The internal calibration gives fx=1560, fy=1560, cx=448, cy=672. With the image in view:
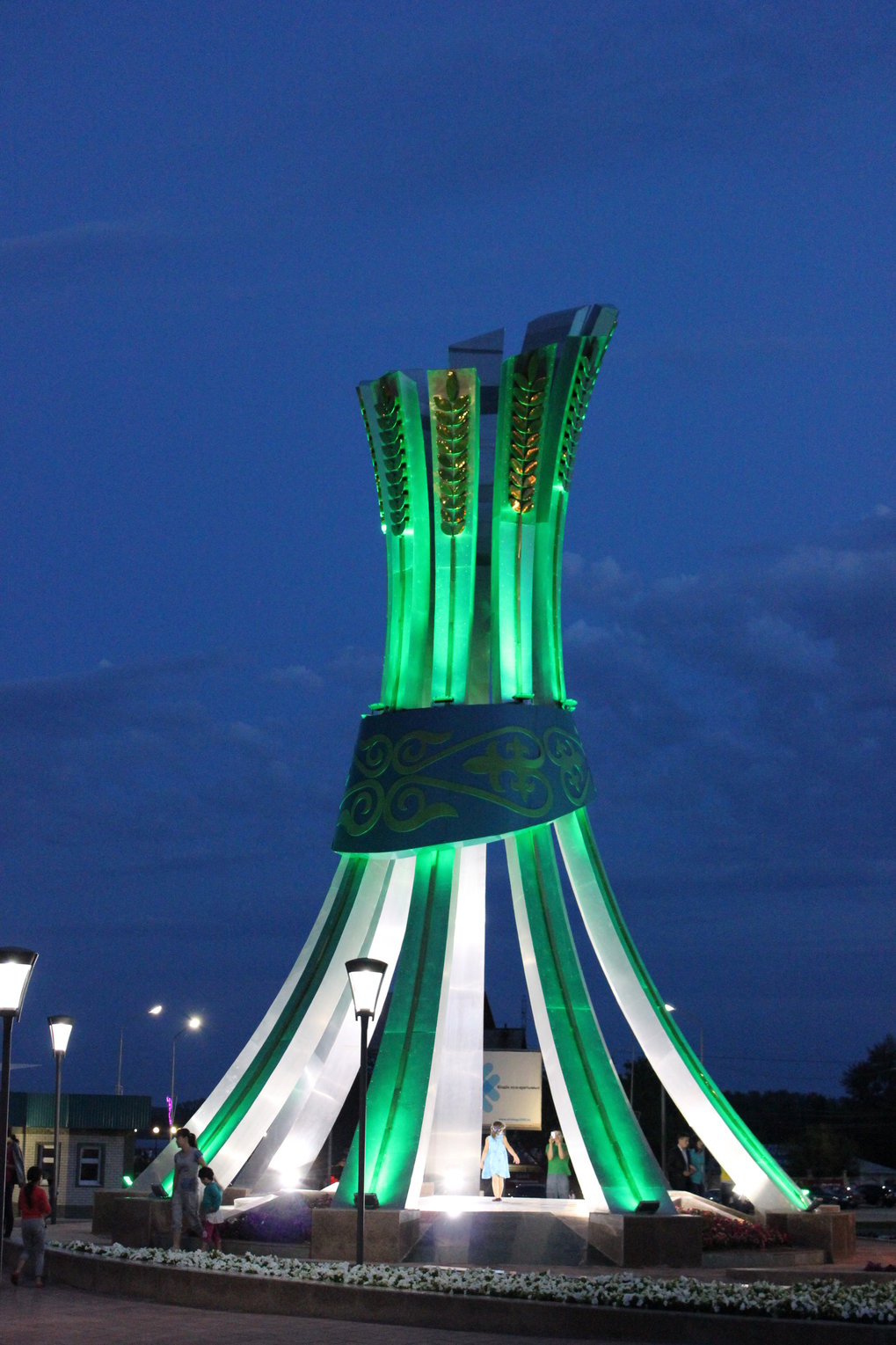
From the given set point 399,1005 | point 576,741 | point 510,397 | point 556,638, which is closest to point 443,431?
point 510,397

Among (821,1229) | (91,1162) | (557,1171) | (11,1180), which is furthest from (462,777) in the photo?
(91,1162)

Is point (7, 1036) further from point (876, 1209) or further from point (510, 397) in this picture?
point (876, 1209)

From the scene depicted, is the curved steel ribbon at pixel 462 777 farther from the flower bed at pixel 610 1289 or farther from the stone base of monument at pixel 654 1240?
the flower bed at pixel 610 1289

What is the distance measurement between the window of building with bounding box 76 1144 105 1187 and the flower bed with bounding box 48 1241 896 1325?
2452cm

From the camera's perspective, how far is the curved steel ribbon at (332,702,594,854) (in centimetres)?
1728

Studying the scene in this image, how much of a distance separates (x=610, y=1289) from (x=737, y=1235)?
4740mm

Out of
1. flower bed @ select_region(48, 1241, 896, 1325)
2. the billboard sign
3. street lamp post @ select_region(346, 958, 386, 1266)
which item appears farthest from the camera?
the billboard sign

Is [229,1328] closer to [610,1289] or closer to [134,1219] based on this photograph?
[610,1289]

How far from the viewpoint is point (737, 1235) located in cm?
1534

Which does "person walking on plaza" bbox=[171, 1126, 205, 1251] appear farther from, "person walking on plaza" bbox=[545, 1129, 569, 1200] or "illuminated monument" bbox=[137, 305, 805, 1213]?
"person walking on plaza" bbox=[545, 1129, 569, 1200]

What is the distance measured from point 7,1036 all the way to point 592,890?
26.3 feet

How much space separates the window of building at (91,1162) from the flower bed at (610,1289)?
24520 millimetres

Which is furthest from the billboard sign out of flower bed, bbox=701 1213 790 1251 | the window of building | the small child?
the small child

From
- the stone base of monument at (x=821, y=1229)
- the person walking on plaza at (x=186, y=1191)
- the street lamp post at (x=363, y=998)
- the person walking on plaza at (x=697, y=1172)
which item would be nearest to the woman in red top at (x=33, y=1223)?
the person walking on plaza at (x=186, y=1191)
